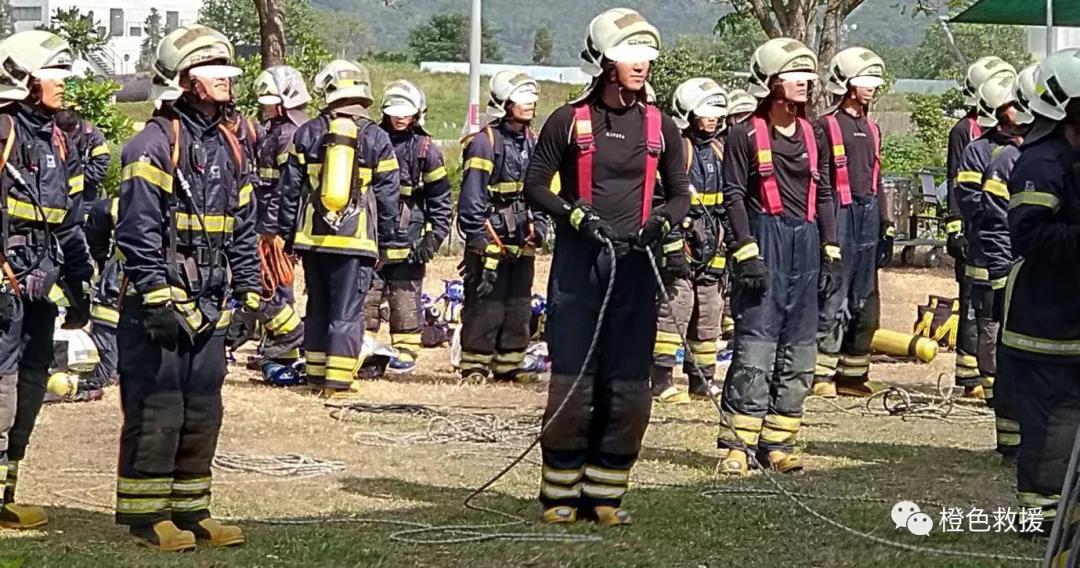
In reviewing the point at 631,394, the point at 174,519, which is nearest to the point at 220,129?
the point at 174,519

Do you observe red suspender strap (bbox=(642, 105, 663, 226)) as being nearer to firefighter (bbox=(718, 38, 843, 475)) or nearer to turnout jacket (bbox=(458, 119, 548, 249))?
firefighter (bbox=(718, 38, 843, 475))

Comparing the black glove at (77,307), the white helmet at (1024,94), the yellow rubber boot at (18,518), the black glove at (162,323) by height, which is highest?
the white helmet at (1024,94)

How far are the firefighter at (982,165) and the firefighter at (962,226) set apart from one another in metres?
0.14

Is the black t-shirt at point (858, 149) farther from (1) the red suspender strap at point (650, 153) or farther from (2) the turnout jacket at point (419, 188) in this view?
(1) the red suspender strap at point (650, 153)

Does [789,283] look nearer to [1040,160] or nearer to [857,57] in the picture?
[1040,160]

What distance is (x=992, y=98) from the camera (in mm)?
10820

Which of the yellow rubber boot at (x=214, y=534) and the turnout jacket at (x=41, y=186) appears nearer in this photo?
the yellow rubber boot at (x=214, y=534)

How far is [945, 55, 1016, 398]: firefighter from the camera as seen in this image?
37.2 feet

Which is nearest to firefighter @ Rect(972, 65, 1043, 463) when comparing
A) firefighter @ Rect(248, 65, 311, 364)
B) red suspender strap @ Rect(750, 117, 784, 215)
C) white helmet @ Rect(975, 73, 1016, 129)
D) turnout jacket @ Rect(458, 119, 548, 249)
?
white helmet @ Rect(975, 73, 1016, 129)

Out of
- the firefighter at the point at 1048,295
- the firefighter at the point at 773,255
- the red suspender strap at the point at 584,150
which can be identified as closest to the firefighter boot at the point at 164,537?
→ the red suspender strap at the point at 584,150

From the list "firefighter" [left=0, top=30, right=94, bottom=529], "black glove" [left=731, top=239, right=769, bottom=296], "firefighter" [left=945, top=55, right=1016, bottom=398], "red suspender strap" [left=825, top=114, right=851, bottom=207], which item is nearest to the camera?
"firefighter" [left=0, top=30, right=94, bottom=529]

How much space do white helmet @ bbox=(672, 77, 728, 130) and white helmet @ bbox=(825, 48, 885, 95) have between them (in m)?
0.84

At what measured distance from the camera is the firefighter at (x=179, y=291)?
6953 mm

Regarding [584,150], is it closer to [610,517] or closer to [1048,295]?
[610,517]
